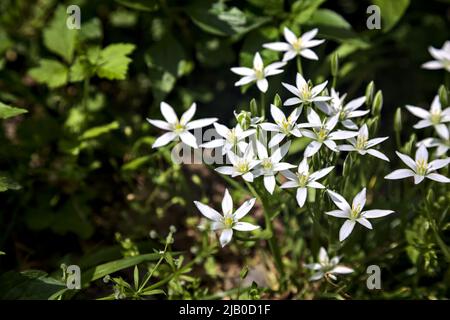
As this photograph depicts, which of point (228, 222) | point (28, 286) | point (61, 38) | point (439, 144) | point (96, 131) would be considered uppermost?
point (61, 38)

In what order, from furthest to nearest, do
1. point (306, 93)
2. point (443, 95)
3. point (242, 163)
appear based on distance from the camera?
point (443, 95), point (306, 93), point (242, 163)

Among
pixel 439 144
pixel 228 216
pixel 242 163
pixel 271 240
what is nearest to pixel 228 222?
pixel 228 216

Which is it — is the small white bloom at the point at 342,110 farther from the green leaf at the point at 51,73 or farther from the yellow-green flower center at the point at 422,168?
the green leaf at the point at 51,73

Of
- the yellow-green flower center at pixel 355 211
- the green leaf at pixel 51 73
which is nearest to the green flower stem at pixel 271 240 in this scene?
the yellow-green flower center at pixel 355 211

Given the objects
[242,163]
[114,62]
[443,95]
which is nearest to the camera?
[242,163]

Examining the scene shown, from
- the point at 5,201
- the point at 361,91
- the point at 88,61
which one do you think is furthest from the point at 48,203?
the point at 361,91

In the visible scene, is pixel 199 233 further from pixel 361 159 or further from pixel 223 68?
pixel 223 68

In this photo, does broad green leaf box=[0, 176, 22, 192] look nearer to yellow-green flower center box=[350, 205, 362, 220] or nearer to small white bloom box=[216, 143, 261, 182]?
small white bloom box=[216, 143, 261, 182]

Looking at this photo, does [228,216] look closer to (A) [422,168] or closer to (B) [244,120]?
(B) [244,120]
